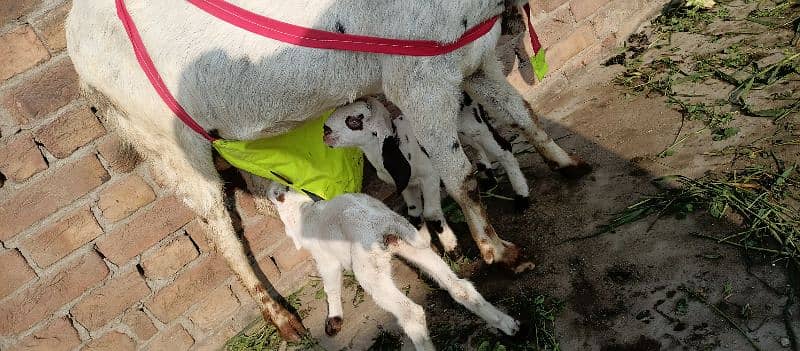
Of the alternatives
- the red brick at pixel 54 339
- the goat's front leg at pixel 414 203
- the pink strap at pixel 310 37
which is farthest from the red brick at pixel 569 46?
the red brick at pixel 54 339

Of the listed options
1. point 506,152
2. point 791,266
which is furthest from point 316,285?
point 791,266

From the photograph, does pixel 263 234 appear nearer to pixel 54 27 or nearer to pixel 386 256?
pixel 386 256

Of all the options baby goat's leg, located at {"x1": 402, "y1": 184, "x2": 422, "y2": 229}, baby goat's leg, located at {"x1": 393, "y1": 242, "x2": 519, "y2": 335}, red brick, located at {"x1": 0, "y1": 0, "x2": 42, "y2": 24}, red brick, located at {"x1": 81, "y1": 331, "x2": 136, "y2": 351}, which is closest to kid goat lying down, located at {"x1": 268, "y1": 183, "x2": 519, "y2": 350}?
baby goat's leg, located at {"x1": 393, "y1": 242, "x2": 519, "y2": 335}

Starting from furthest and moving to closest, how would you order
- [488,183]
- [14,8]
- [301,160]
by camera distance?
[488,183] < [301,160] < [14,8]

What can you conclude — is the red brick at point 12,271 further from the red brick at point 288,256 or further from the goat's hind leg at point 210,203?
Answer: the red brick at point 288,256

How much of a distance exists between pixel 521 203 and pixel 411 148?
2.36 feet

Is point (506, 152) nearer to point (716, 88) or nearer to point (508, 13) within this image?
point (508, 13)

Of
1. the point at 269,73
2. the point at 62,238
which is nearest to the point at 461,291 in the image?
the point at 269,73

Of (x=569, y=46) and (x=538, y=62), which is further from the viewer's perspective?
(x=569, y=46)

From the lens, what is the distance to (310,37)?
2.54 metres

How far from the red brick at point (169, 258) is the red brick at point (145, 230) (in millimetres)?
69

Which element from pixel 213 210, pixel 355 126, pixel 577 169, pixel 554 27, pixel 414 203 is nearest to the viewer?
pixel 355 126

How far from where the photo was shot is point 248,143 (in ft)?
9.64

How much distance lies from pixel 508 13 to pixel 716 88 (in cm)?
156
